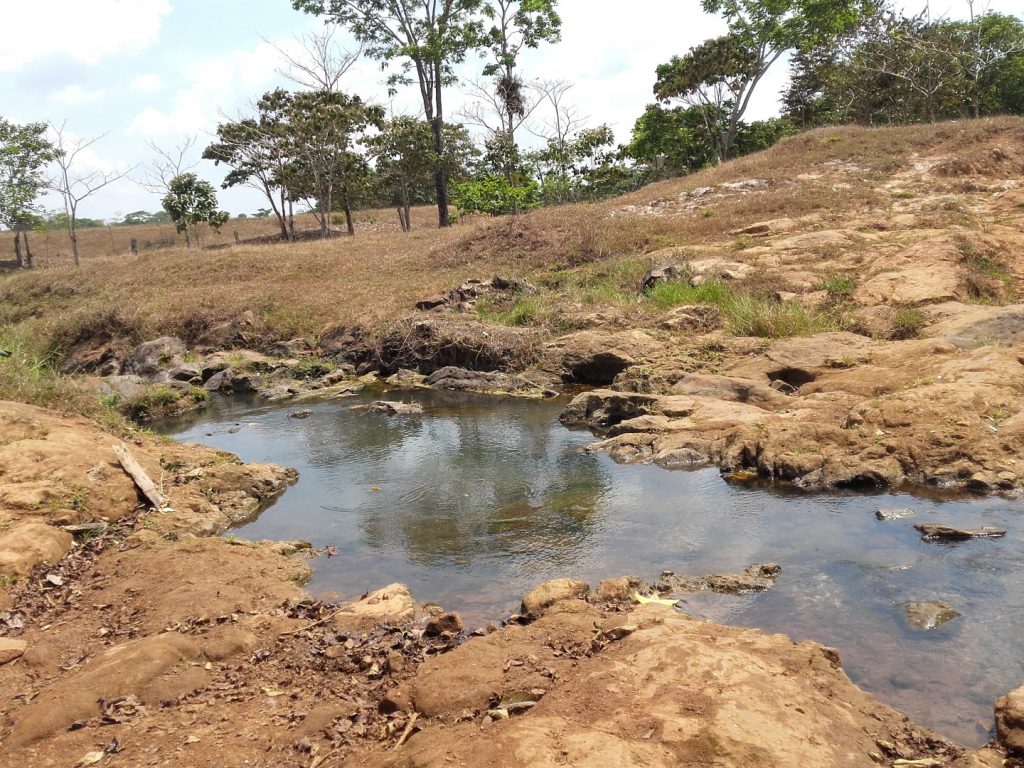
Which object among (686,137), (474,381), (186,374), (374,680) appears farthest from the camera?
(686,137)

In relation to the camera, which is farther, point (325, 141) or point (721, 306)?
point (325, 141)

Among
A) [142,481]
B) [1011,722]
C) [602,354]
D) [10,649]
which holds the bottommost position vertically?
[1011,722]

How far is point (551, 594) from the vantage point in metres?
5.08

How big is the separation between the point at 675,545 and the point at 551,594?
77.1 inches

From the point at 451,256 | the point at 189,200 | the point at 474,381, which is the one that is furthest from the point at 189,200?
the point at 474,381

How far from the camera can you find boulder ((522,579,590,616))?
16.4 feet

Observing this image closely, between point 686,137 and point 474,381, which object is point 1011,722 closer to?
point 474,381

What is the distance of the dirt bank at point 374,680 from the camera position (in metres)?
3.13

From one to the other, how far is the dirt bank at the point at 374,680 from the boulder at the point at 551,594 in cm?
1

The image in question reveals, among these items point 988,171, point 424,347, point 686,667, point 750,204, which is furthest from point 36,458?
point 988,171

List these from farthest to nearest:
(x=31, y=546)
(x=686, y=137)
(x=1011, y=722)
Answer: (x=686, y=137)
(x=31, y=546)
(x=1011, y=722)

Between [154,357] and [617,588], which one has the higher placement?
[154,357]

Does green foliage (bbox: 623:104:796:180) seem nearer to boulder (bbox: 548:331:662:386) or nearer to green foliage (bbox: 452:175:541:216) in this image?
green foliage (bbox: 452:175:541:216)

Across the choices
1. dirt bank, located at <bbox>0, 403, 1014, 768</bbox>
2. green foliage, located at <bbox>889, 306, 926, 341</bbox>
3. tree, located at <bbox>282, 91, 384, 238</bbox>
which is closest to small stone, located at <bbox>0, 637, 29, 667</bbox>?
dirt bank, located at <bbox>0, 403, 1014, 768</bbox>
